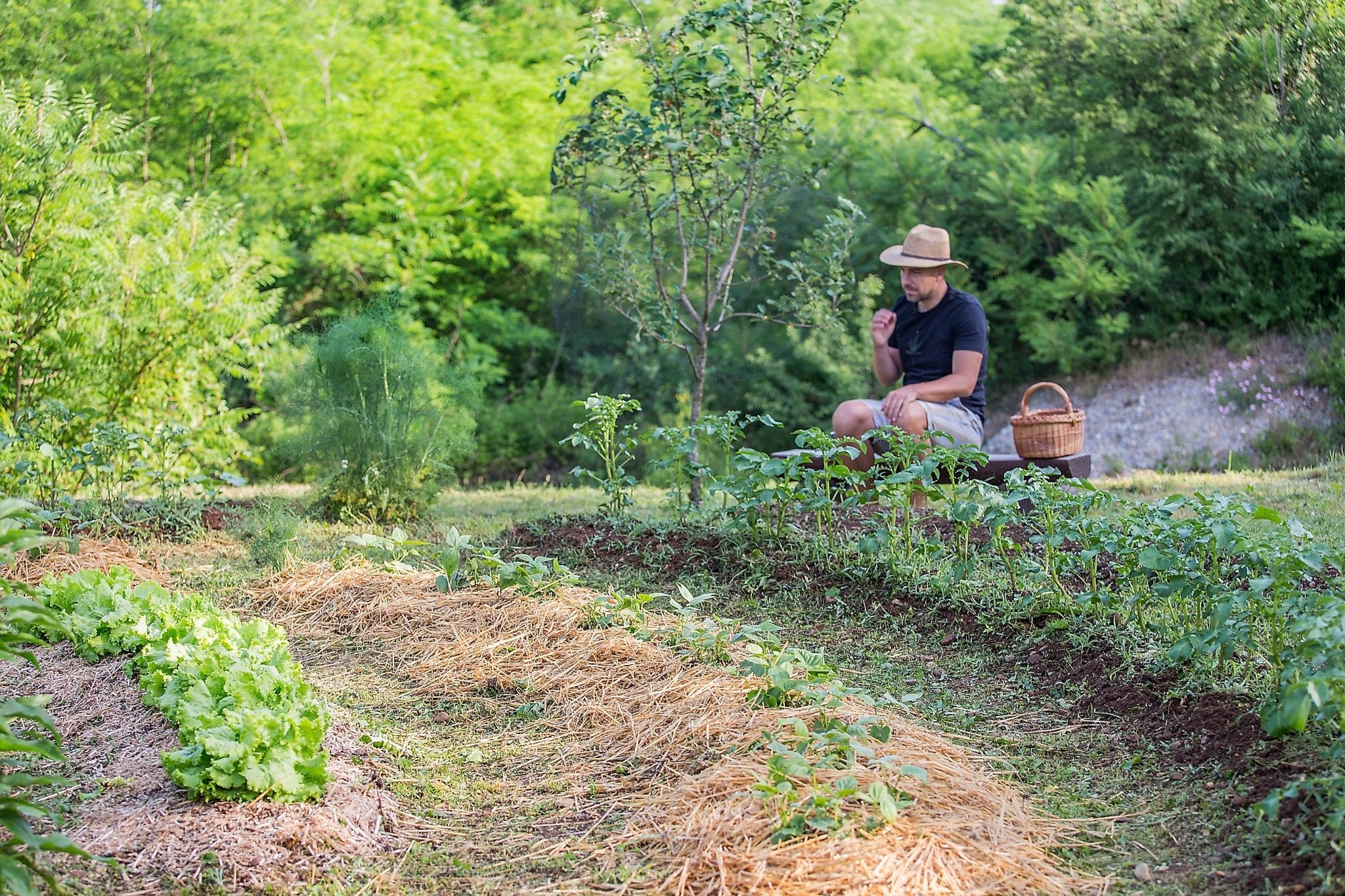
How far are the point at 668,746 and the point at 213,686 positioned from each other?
1.17 meters

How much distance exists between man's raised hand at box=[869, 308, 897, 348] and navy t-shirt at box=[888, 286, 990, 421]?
0.03 meters

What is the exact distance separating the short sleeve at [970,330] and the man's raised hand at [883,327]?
0.41m

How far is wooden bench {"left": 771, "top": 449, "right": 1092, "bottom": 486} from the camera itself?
18.2ft

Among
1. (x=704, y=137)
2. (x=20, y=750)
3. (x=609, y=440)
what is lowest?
(x=609, y=440)

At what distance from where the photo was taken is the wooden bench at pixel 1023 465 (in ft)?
18.2

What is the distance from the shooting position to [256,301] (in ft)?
27.7

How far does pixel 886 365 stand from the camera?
20.7ft

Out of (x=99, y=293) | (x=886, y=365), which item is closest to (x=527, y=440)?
(x=99, y=293)

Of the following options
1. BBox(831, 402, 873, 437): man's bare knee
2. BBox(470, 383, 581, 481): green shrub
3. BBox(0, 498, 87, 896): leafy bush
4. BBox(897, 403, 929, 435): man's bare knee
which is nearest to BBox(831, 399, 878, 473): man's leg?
BBox(831, 402, 873, 437): man's bare knee

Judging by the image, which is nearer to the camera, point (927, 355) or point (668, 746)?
point (668, 746)

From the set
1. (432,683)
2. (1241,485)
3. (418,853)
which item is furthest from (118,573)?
(1241,485)

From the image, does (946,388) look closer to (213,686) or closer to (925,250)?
(925,250)

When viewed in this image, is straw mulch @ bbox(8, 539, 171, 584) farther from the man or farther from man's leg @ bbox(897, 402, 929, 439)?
man's leg @ bbox(897, 402, 929, 439)

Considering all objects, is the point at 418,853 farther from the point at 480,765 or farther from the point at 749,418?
the point at 749,418
